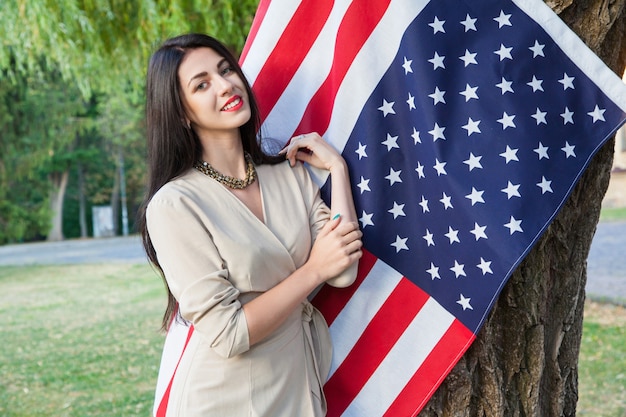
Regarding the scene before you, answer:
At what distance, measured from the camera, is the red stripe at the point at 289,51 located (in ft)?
6.79

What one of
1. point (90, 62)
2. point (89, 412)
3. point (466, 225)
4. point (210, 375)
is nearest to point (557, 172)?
point (466, 225)

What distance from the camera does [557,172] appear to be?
1.79 meters

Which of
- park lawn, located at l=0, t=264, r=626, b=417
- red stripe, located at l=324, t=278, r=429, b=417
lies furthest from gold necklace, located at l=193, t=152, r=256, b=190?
park lawn, located at l=0, t=264, r=626, b=417

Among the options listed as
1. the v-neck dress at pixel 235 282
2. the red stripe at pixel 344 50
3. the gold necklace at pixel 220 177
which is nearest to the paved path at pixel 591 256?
the red stripe at pixel 344 50

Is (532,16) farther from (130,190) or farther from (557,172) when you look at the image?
(130,190)

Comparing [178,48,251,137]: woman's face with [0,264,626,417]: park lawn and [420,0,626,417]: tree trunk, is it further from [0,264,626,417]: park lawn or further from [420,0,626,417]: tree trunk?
[0,264,626,417]: park lawn

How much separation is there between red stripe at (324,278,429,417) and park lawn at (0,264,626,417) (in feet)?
4.38

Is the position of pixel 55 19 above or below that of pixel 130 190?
above

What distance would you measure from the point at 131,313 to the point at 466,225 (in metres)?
8.82

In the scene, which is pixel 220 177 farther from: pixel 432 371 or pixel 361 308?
pixel 432 371

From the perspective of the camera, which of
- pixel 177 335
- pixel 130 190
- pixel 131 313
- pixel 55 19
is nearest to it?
pixel 177 335

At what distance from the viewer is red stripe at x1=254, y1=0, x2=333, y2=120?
2.07 m


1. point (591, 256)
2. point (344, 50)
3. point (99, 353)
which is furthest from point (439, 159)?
point (591, 256)

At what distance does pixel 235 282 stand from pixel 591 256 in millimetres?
11048
